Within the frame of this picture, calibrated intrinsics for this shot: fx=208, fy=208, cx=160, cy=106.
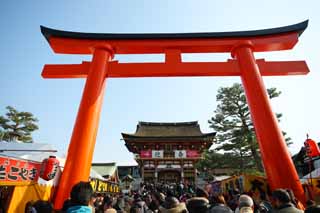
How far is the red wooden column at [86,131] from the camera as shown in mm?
4637

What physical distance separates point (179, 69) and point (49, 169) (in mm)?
5071

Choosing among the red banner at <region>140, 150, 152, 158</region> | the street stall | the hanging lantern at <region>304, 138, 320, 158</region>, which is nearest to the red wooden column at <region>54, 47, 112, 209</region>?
the street stall

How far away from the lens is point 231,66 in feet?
21.3

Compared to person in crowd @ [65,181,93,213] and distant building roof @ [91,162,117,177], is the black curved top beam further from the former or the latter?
distant building roof @ [91,162,117,177]

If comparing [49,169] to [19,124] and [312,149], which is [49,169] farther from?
[19,124]

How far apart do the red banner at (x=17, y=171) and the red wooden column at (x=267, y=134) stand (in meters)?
6.32

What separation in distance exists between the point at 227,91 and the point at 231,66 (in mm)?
12530

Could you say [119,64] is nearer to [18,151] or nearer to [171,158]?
[18,151]

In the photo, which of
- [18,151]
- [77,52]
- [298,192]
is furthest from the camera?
[18,151]

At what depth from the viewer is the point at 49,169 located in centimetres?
645

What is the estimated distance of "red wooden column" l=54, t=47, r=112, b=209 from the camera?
4637 millimetres

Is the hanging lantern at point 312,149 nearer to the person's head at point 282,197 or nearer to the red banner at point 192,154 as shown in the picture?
the person's head at point 282,197

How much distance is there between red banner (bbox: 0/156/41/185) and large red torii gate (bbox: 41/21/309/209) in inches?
70.8

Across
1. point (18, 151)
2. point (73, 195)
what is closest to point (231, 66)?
point (73, 195)
